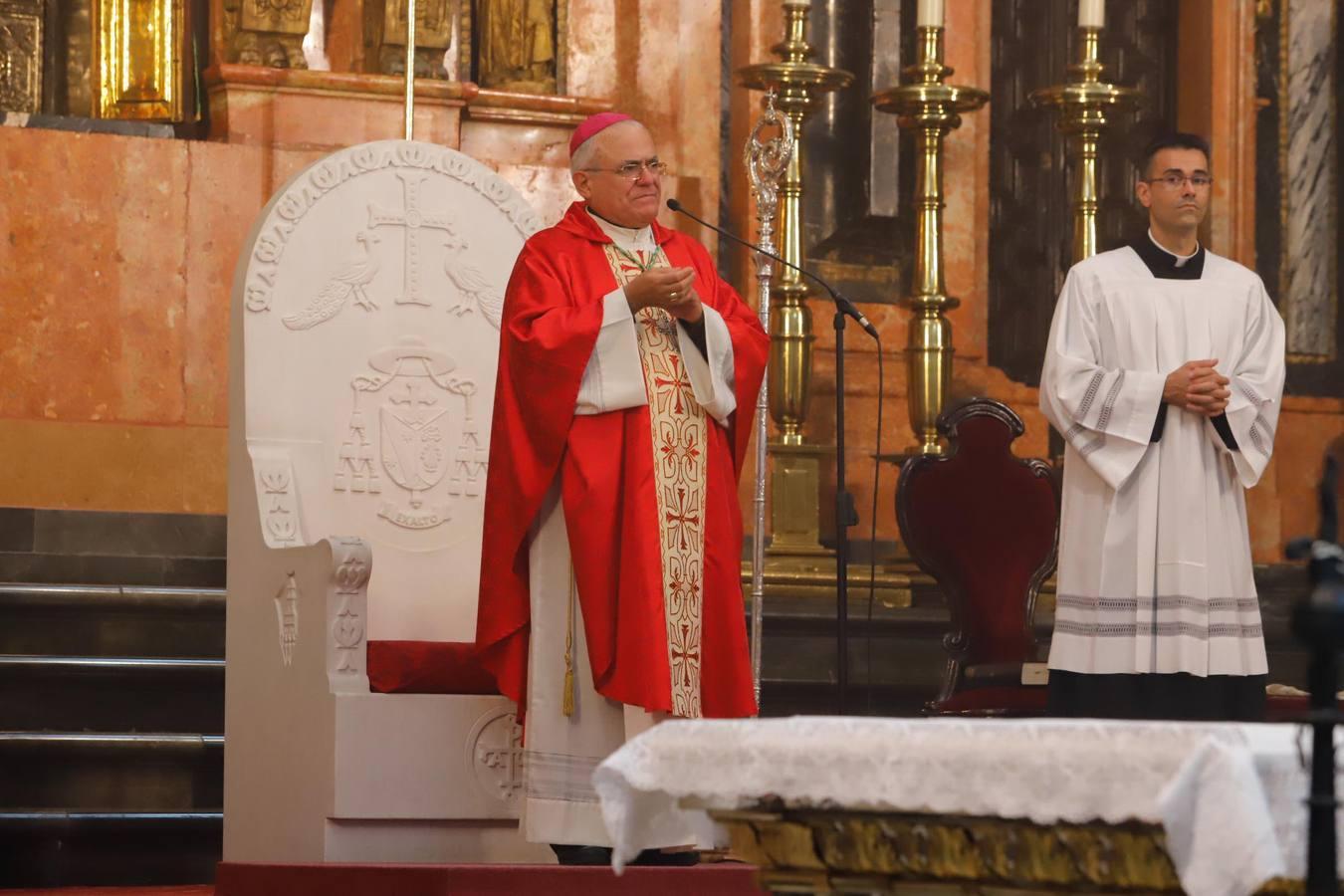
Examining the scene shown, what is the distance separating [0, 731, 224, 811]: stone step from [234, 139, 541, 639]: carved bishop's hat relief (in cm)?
68

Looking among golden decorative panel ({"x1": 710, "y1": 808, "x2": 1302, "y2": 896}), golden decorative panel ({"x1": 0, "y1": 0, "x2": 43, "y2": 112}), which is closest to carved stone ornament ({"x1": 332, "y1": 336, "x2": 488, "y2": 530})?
golden decorative panel ({"x1": 0, "y1": 0, "x2": 43, "y2": 112})

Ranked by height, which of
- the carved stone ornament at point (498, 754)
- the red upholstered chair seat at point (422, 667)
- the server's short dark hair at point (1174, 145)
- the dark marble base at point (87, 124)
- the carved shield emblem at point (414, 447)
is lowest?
the carved stone ornament at point (498, 754)

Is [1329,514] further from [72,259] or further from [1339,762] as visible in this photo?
[72,259]

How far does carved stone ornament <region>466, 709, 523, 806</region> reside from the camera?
5668mm

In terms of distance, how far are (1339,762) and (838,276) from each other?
7076 millimetres

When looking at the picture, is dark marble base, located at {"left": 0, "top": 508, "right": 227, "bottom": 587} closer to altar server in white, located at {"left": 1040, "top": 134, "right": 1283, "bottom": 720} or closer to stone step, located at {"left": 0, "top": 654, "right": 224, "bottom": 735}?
stone step, located at {"left": 0, "top": 654, "right": 224, "bottom": 735}

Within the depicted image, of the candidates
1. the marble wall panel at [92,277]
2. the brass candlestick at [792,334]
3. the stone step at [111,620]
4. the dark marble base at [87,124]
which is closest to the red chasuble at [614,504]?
the stone step at [111,620]

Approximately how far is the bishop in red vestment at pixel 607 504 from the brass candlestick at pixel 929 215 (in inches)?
127

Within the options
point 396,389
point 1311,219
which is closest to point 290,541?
point 396,389

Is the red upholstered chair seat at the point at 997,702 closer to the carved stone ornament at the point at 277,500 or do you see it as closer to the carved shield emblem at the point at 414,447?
the carved shield emblem at the point at 414,447

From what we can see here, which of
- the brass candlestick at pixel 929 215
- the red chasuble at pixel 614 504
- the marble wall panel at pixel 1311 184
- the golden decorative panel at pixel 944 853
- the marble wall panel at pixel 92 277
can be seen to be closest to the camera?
the golden decorative panel at pixel 944 853

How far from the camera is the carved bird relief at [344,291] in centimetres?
640

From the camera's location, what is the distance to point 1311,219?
33.4 feet

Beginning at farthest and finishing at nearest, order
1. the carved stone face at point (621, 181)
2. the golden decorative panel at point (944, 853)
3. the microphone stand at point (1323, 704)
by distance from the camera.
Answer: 1. the carved stone face at point (621, 181)
2. the golden decorative panel at point (944, 853)
3. the microphone stand at point (1323, 704)
